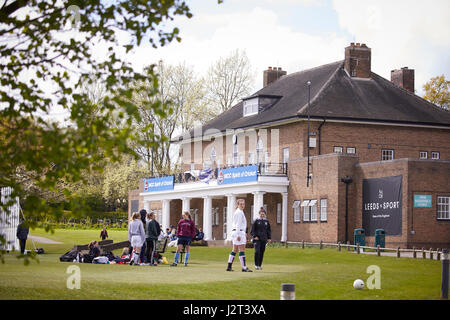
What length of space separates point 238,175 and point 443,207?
1381 cm

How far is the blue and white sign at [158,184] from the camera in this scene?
6022 cm

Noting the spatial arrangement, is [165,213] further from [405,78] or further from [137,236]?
[137,236]

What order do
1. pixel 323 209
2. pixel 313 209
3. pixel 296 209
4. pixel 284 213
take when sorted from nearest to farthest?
1. pixel 323 209
2. pixel 313 209
3. pixel 296 209
4. pixel 284 213

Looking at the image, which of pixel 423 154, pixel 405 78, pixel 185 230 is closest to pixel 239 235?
pixel 185 230

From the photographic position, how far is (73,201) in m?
12.8

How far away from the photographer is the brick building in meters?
41.5

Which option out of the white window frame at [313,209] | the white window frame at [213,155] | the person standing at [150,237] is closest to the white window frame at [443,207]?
the white window frame at [313,209]

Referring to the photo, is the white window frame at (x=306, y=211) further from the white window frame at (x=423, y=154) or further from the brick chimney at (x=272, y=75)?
the brick chimney at (x=272, y=75)

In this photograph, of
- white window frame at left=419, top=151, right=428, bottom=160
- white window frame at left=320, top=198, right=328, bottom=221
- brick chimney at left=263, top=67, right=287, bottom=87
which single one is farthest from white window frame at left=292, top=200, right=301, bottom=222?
brick chimney at left=263, top=67, right=287, bottom=87

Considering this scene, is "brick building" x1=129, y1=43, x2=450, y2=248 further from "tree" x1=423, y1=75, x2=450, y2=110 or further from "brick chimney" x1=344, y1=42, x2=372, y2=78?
"tree" x1=423, y1=75, x2=450, y2=110

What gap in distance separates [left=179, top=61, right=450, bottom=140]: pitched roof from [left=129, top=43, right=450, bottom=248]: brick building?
0.08 m

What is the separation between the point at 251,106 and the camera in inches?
2330

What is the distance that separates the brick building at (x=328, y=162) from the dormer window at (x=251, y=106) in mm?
78

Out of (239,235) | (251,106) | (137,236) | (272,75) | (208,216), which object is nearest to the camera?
(239,235)
